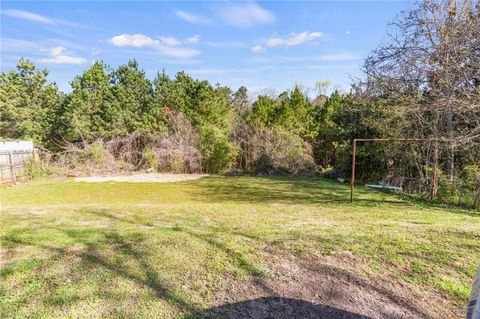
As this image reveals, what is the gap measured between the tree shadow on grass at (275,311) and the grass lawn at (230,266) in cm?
1

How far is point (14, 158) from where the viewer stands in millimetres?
10961

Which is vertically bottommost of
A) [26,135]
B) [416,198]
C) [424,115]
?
[416,198]

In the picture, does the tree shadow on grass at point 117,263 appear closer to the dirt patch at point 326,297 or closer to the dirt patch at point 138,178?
the dirt patch at point 326,297

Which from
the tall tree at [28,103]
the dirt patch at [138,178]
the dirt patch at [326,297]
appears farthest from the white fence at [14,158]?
the dirt patch at [326,297]

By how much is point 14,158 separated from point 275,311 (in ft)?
41.8

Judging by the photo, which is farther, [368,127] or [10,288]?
[368,127]

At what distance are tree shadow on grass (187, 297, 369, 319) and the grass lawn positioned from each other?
0.01 metres

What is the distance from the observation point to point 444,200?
7027 millimetres

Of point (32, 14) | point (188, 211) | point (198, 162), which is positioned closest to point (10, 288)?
point (188, 211)

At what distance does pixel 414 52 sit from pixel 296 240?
714 centimetres

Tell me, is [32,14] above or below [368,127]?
above

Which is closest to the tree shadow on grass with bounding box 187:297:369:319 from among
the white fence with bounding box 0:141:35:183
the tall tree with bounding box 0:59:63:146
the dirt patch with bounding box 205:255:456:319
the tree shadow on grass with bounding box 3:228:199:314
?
the dirt patch with bounding box 205:255:456:319

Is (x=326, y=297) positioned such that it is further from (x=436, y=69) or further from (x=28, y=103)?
(x=28, y=103)

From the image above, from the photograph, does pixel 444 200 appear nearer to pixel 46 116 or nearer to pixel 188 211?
pixel 188 211
